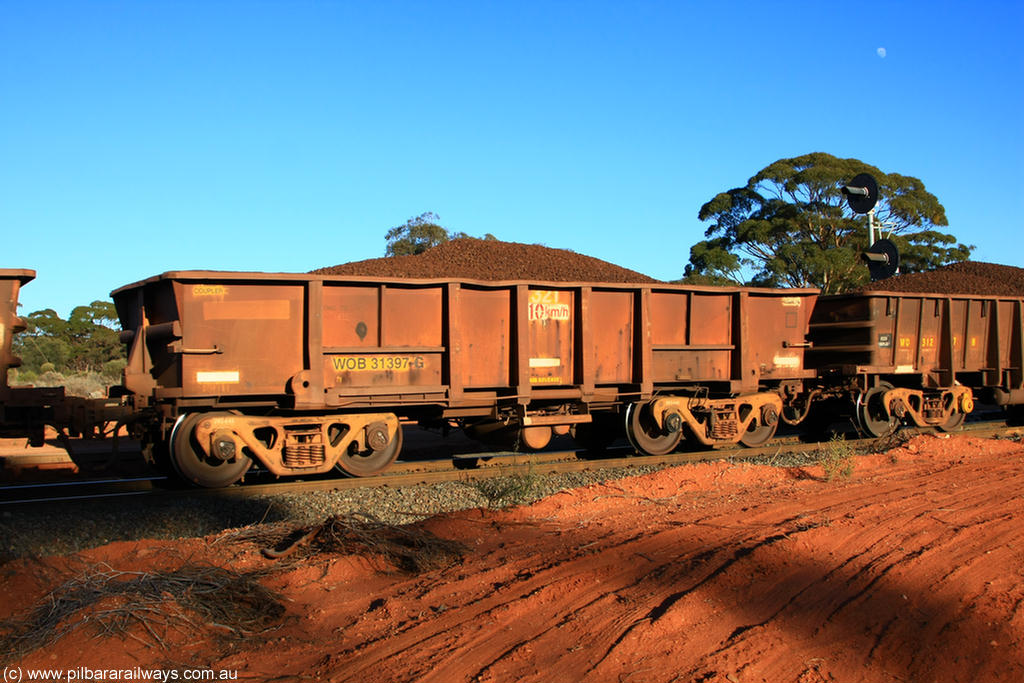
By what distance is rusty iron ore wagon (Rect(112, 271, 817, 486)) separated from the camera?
30.5 ft

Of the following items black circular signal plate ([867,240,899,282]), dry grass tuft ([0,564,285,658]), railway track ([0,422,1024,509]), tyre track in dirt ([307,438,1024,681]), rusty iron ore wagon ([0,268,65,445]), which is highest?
black circular signal plate ([867,240,899,282])

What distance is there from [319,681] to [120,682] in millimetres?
949

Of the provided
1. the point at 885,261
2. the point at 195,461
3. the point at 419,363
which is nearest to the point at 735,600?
the point at 419,363

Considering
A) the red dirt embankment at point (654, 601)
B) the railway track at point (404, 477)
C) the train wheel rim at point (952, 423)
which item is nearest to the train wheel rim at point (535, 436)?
the railway track at point (404, 477)

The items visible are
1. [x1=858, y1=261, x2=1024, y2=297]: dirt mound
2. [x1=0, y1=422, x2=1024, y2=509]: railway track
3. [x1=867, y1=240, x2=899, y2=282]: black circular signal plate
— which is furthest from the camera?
[x1=858, y1=261, x2=1024, y2=297]: dirt mound

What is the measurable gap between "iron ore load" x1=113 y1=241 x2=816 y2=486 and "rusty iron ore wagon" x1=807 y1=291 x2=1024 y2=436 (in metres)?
2.10

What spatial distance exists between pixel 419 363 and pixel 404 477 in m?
Result: 1.47

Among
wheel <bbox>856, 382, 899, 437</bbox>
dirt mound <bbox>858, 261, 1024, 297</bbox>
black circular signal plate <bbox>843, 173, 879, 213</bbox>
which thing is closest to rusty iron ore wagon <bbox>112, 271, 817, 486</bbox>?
wheel <bbox>856, 382, 899, 437</bbox>

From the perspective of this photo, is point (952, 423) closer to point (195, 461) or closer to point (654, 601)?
point (654, 601)

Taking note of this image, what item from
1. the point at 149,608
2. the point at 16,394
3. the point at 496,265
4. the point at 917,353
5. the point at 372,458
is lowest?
the point at 372,458

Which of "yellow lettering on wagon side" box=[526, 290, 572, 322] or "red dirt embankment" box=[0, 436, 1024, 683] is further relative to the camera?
"yellow lettering on wagon side" box=[526, 290, 572, 322]

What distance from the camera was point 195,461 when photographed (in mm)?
9188

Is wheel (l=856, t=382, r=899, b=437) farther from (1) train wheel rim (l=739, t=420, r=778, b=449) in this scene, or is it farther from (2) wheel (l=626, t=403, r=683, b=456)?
(2) wheel (l=626, t=403, r=683, b=456)

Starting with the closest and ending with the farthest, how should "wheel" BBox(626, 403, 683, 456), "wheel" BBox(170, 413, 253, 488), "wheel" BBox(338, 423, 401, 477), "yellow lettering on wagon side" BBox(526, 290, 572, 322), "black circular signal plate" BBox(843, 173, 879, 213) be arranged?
"wheel" BBox(170, 413, 253, 488), "wheel" BBox(338, 423, 401, 477), "yellow lettering on wagon side" BBox(526, 290, 572, 322), "wheel" BBox(626, 403, 683, 456), "black circular signal plate" BBox(843, 173, 879, 213)
